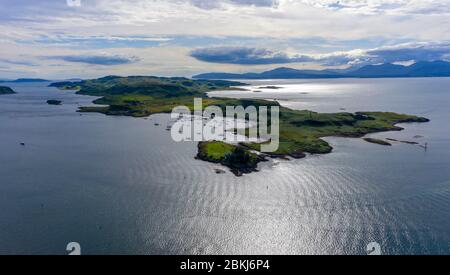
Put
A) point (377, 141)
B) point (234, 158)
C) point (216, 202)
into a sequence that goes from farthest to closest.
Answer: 1. point (377, 141)
2. point (234, 158)
3. point (216, 202)

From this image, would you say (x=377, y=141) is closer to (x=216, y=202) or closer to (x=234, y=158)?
(x=234, y=158)

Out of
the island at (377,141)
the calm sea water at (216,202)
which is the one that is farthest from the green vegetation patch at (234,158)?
the island at (377,141)

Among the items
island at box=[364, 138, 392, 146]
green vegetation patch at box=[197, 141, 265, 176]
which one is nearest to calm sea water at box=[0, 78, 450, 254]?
green vegetation patch at box=[197, 141, 265, 176]

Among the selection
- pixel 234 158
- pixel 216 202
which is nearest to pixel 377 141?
pixel 234 158

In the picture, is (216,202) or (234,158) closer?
(216,202)

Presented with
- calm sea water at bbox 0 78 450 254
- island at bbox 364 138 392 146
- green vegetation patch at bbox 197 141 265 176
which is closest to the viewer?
calm sea water at bbox 0 78 450 254

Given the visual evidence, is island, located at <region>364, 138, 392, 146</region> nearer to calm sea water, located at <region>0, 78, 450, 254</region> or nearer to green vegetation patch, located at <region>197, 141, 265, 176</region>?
calm sea water, located at <region>0, 78, 450, 254</region>
